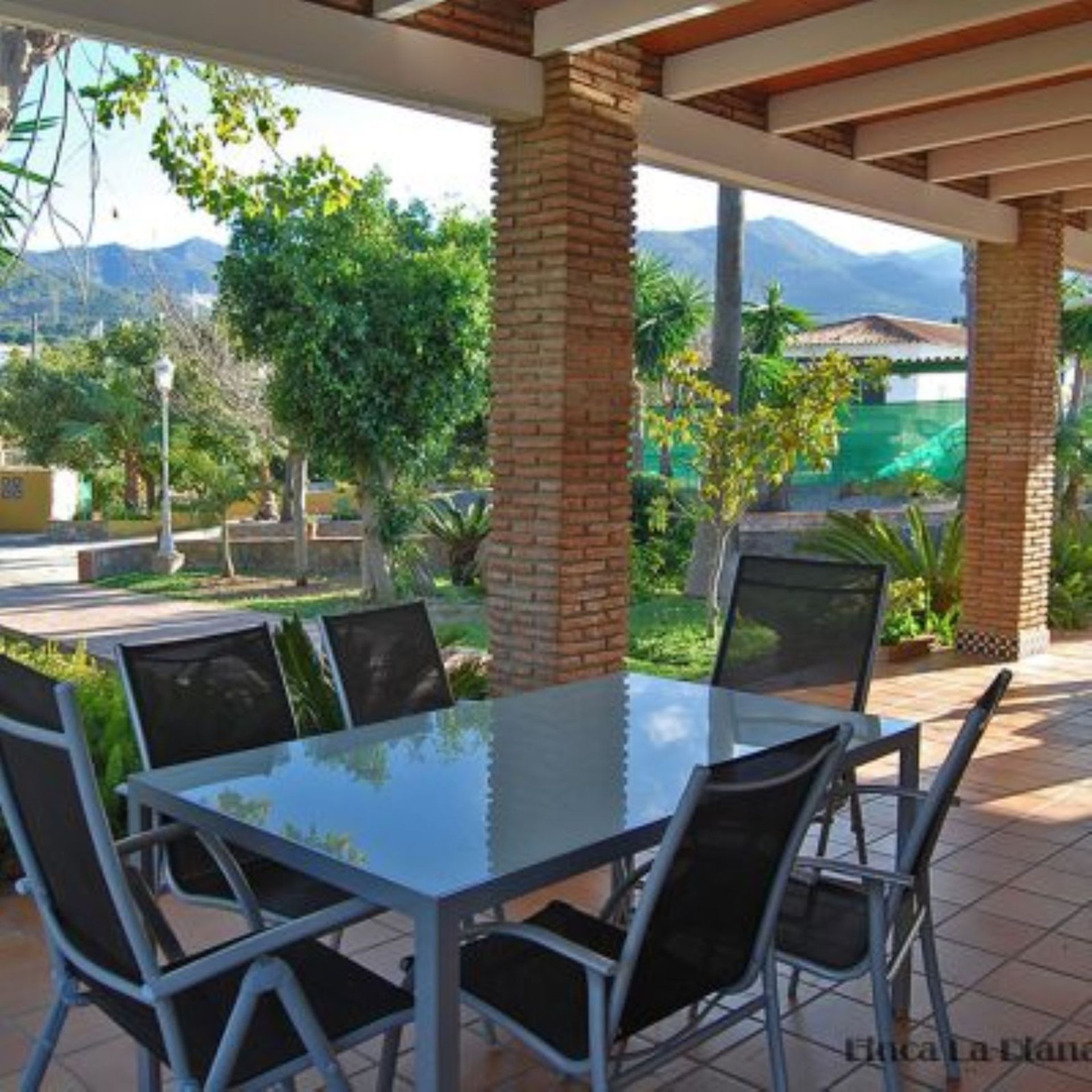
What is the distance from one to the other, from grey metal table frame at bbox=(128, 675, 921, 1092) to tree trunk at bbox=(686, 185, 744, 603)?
8.77 m

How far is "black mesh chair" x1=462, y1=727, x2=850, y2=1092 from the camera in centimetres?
200

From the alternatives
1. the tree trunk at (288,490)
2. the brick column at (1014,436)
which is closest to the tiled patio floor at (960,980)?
the brick column at (1014,436)

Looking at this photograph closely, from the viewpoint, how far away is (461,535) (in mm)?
14094

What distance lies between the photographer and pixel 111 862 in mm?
1884

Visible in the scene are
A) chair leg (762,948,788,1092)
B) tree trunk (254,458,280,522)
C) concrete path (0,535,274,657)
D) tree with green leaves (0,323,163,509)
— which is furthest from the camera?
tree with green leaves (0,323,163,509)

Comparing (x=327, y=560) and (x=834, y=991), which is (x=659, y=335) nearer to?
(x=327, y=560)

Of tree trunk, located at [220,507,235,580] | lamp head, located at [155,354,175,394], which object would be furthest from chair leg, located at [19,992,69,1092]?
tree trunk, located at [220,507,235,580]

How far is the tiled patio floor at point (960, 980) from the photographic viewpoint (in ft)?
8.98

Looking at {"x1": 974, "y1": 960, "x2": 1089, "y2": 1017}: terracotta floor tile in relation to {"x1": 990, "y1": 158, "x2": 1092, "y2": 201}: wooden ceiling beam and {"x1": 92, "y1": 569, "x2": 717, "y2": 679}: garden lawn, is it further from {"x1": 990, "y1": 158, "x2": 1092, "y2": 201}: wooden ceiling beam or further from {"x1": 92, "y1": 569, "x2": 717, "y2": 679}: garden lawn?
{"x1": 990, "y1": 158, "x2": 1092, "y2": 201}: wooden ceiling beam

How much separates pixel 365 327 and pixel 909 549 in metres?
5.38

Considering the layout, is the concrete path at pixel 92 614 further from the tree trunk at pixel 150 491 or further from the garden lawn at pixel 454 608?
the tree trunk at pixel 150 491

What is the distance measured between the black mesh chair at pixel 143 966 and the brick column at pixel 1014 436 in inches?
270

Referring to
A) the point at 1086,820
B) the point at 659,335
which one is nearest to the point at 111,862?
the point at 1086,820

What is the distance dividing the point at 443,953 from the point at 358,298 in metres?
10.3
